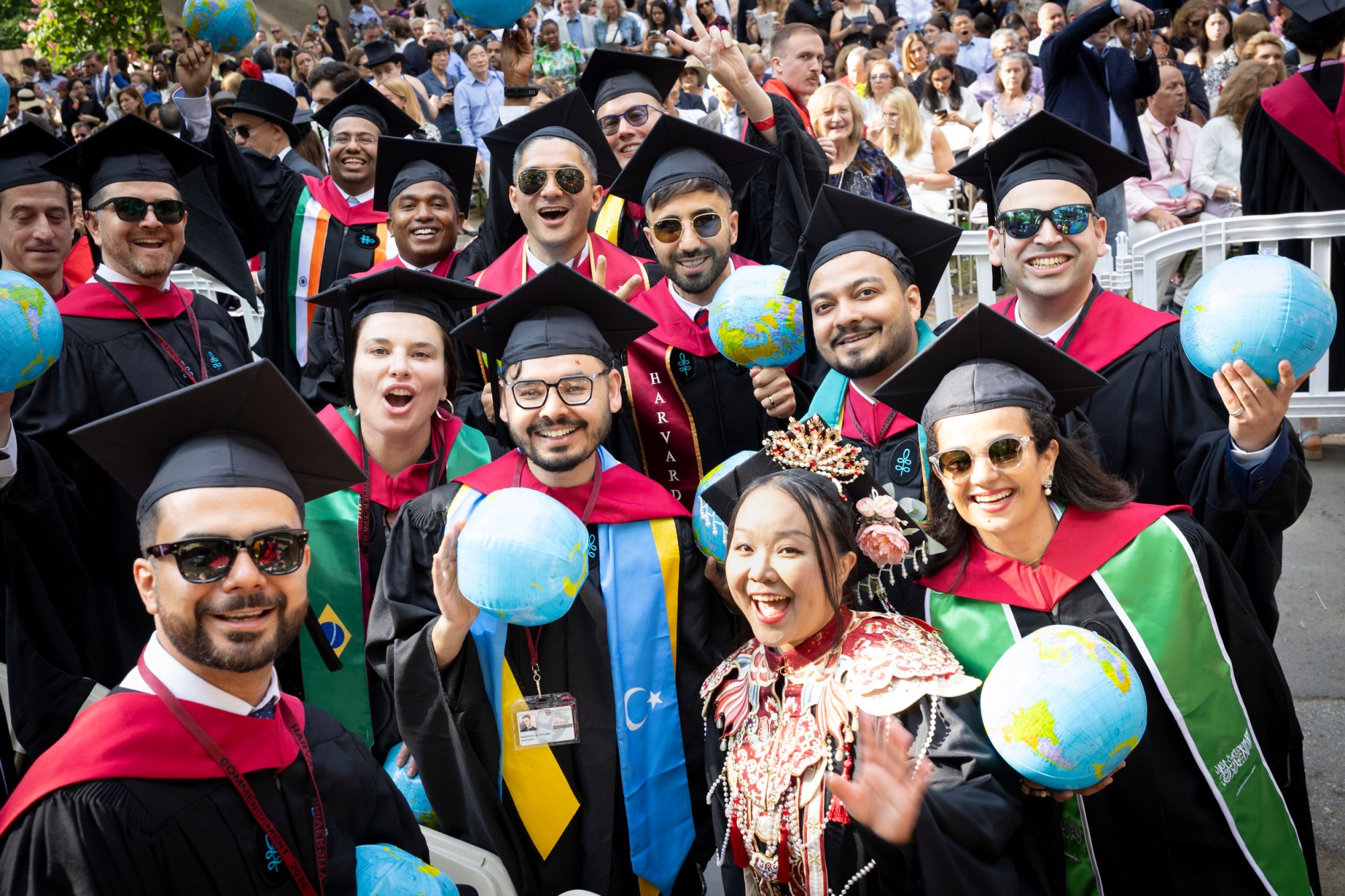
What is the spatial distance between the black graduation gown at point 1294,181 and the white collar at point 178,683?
20.1 feet

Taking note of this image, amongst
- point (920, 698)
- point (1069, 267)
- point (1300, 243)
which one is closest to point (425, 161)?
point (1069, 267)

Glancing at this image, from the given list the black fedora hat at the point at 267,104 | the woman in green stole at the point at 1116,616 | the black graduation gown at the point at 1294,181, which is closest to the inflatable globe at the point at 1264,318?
the woman in green stole at the point at 1116,616

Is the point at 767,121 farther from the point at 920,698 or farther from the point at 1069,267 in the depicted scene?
the point at 920,698

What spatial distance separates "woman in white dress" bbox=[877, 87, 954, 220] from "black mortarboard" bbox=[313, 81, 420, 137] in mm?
4891

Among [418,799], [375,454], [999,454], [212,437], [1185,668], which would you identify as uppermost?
[212,437]

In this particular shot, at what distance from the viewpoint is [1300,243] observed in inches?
258

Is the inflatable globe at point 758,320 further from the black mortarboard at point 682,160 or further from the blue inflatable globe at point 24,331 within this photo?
the blue inflatable globe at point 24,331

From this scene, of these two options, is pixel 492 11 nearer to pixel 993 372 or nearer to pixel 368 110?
pixel 368 110

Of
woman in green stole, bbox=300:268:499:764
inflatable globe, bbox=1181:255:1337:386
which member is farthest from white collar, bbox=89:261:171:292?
inflatable globe, bbox=1181:255:1337:386

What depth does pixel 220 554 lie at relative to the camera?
8.67 ft

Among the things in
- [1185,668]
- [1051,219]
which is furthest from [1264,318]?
[1051,219]

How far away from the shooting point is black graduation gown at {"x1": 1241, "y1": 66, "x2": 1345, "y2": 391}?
6398 mm

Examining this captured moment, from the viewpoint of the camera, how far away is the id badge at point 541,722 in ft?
11.4

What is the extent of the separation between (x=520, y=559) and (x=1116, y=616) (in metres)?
1.63
